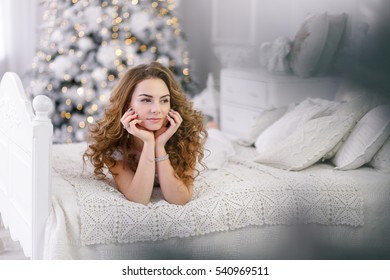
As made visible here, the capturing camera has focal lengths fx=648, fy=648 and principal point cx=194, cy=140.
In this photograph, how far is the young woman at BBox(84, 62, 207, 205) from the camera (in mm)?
1629

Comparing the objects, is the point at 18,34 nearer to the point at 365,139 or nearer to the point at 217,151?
the point at 217,151

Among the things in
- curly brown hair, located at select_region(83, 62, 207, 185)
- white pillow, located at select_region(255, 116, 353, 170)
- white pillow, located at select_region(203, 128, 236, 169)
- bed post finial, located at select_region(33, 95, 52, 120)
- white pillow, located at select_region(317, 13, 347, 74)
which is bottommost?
white pillow, located at select_region(203, 128, 236, 169)

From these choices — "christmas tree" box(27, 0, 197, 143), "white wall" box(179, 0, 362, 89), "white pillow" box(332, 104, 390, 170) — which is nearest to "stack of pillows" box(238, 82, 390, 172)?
"white pillow" box(332, 104, 390, 170)

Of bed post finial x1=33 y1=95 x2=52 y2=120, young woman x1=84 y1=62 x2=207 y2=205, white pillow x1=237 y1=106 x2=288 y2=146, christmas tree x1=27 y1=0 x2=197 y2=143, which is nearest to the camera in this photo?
bed post finial x1=33 y1=95 x2=52 y2=120

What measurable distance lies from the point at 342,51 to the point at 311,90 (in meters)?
0.21

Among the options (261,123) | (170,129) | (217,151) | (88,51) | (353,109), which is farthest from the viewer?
(88,51)

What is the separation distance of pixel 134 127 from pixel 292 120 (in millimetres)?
664

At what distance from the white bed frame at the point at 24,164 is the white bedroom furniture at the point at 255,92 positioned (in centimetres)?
82

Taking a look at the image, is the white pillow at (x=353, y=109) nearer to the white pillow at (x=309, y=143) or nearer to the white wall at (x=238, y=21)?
the white pillow at (x=309, y=143)

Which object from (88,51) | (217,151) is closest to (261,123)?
(217,151)

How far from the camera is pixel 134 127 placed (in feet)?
5.32

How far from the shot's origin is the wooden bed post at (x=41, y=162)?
153 cm

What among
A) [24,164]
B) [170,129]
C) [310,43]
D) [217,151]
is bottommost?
[217,151]

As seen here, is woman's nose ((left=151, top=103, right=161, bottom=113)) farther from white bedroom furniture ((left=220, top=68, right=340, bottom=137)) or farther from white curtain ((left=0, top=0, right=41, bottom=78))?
white curtain ((left=0, top=0, right=41, bottom=78))
